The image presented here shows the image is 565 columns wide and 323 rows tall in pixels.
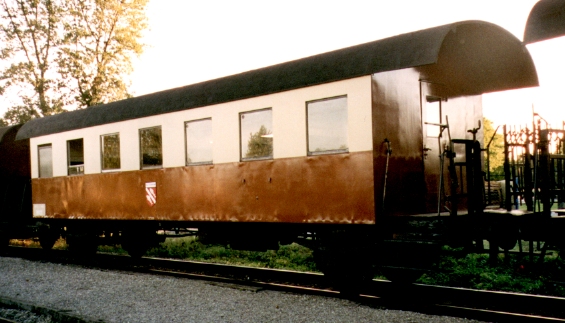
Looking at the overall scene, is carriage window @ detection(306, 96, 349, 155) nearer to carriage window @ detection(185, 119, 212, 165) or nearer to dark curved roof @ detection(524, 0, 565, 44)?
carriage window @ detection(185, 119, 212, 165)

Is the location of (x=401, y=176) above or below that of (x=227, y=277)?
above

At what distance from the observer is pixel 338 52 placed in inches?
320

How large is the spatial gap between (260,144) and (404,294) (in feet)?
10.9

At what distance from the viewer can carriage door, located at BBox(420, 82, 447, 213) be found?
8320 millimetres

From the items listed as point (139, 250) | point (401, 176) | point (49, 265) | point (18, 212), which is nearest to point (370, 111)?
point (401, 176)

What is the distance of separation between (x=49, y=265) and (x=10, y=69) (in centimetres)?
1846

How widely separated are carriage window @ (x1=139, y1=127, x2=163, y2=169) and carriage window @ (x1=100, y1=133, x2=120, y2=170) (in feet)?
2.80

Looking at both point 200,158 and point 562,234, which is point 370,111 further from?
point 200,158

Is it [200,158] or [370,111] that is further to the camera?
[200,158]

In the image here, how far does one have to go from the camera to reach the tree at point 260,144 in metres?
8.86

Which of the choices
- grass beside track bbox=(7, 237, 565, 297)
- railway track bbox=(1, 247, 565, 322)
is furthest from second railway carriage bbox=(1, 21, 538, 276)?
grass beside track bbox=(7, 237, 565, 297)

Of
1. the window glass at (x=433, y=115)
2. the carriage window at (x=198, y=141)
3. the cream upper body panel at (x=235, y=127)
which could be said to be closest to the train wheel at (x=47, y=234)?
the cream upper body panel at (x=235, y=127)

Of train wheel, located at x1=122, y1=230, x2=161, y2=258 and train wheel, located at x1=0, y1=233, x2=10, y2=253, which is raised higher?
train wheel, located at x1=122, y1=230, x2=161, y2=258

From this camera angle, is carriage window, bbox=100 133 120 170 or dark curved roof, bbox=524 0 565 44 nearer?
dark curved roof, bbox=524 0 565 44
